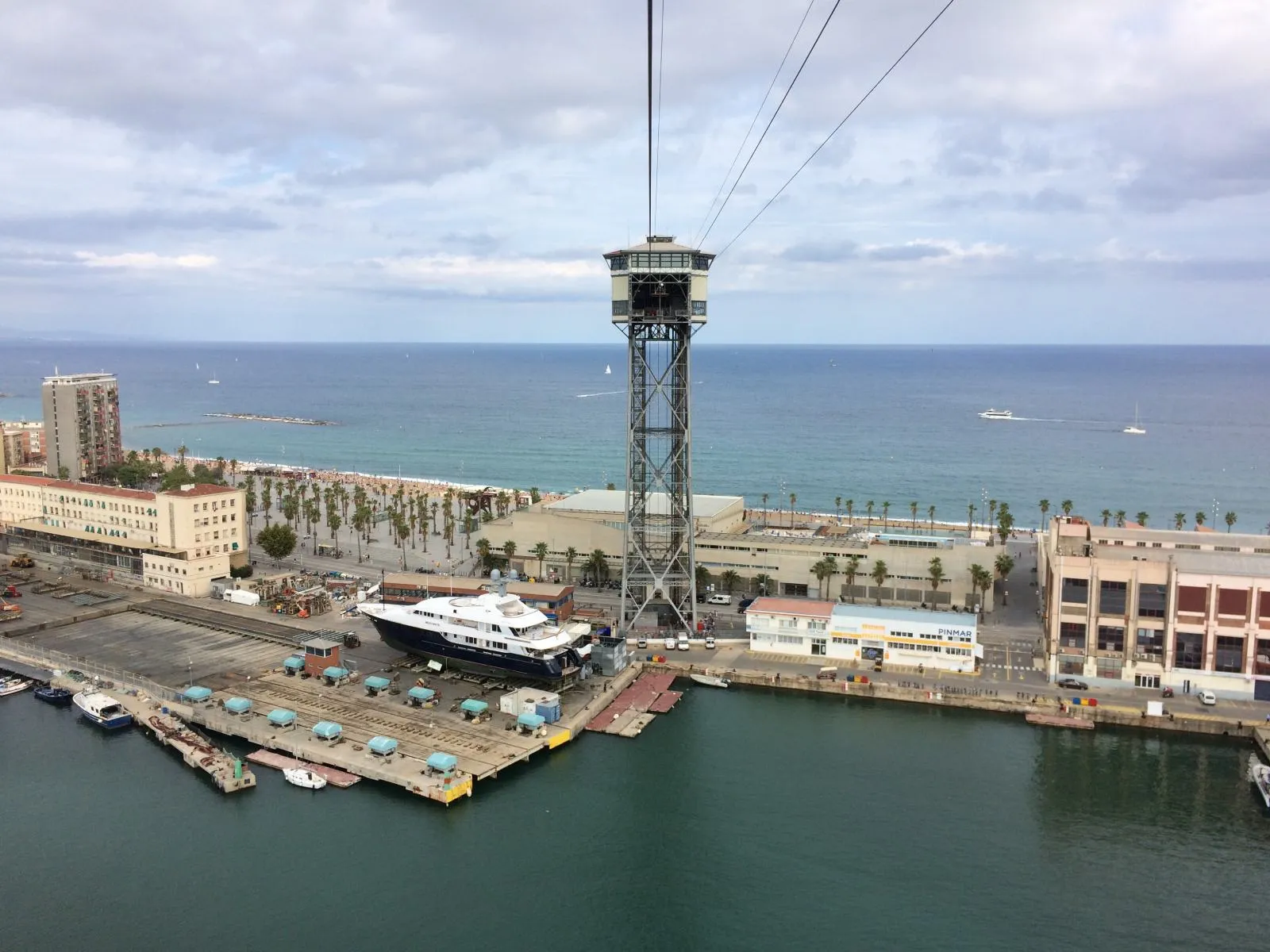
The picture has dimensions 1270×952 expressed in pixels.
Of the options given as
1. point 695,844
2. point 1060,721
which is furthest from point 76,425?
point 1060,721

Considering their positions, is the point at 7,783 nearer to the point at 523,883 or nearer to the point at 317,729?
the point at 317,729

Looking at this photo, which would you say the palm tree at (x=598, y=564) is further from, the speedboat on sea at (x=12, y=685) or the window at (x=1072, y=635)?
the speedboat on sea at (x=12, y=685)

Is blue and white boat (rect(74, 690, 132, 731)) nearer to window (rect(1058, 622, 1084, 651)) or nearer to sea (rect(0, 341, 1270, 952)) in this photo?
sea (rect(0, 341, 1270, 952))

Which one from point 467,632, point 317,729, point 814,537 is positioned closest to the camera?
point 317,729

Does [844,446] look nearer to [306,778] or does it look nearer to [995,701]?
[995,701]

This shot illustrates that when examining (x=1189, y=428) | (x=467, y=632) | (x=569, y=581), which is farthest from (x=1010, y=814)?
(x=1189, y=428)

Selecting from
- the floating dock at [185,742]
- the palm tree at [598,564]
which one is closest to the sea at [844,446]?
the palm tree at [598,564]

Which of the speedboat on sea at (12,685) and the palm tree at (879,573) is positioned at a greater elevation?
the palm tree at (879,573)
